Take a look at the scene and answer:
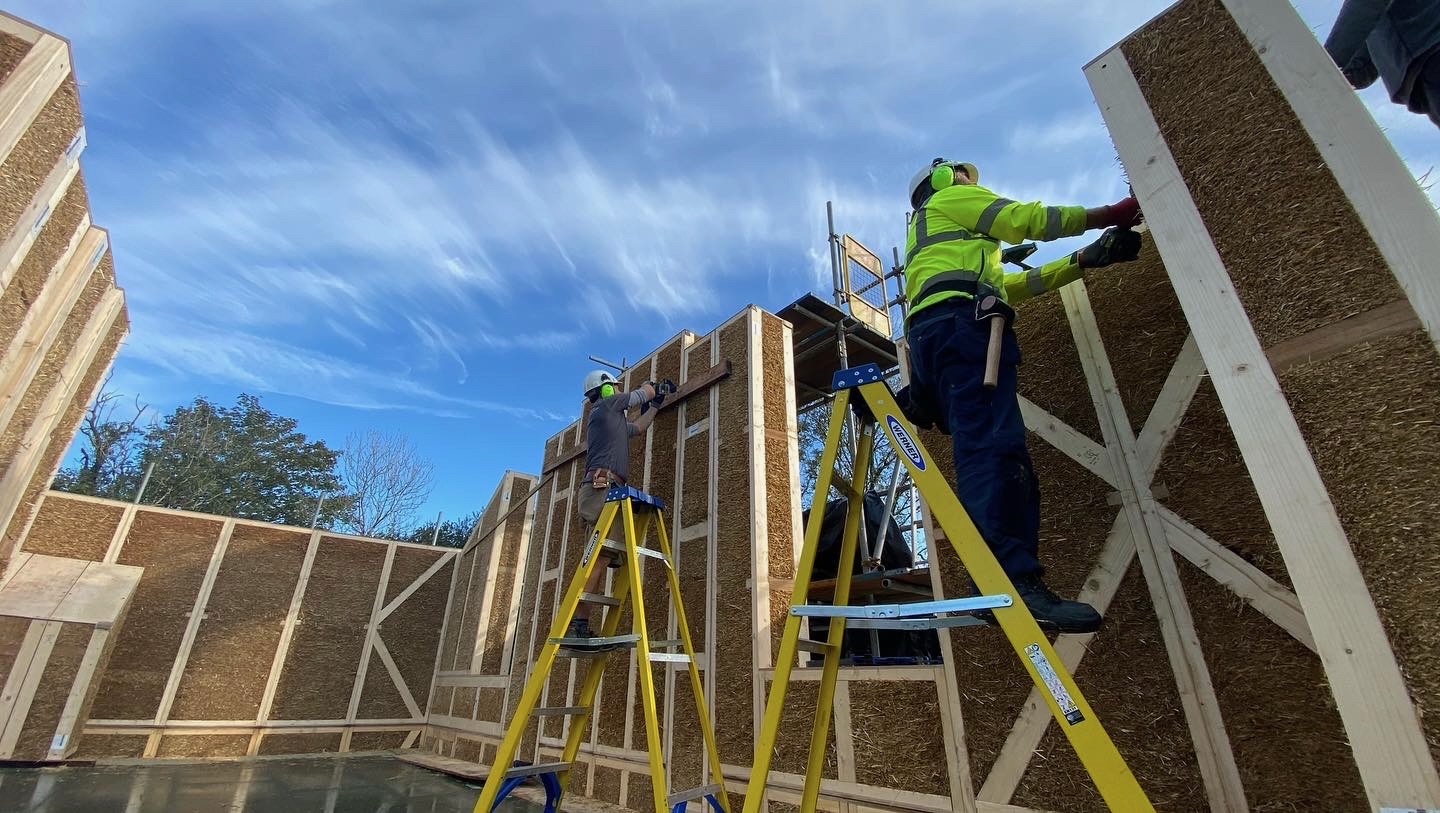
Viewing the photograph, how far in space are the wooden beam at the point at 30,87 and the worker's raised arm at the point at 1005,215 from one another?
14.9 ft

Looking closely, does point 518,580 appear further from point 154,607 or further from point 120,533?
point 120,533

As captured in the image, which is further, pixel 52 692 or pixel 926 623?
pixel 52 692

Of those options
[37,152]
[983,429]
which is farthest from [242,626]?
[983,429]

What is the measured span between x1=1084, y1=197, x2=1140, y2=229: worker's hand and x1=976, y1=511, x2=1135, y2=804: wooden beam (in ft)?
3.40

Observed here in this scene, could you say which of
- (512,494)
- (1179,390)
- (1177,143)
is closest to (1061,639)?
(1179,390)

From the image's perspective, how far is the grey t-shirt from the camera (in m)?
4.07

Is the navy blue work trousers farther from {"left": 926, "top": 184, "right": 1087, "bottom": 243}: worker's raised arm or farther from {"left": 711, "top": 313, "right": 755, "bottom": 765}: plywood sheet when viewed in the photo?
{"left": 711, "top": 313, "right": 755, "bottom": 765}: plywood sheet

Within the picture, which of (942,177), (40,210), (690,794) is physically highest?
(40,210)

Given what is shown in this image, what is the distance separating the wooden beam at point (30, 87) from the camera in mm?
3145

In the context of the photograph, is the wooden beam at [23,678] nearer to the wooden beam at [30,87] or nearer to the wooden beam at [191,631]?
the wooden beam at [191,631]

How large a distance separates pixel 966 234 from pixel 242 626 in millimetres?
9719

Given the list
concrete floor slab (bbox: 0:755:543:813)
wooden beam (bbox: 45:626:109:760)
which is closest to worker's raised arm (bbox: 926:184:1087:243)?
concrete floor slab (bbox: 0:755:543:813)

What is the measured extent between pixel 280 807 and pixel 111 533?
5162 mm

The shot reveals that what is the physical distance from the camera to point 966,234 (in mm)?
2043
